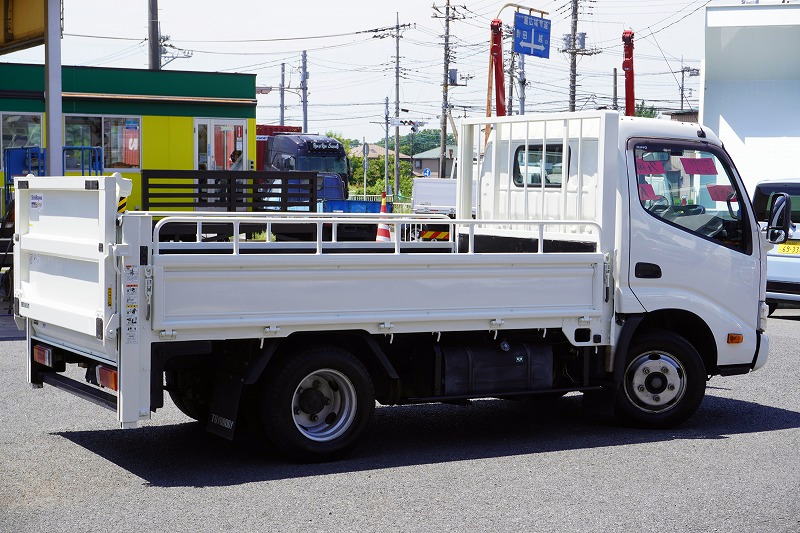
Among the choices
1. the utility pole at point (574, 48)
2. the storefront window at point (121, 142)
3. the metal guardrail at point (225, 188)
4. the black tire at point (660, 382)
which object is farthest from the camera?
the utility pole at point (574, 48)

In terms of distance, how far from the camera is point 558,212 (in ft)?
29.8

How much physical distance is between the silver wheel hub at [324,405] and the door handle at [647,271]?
2486 millimetres

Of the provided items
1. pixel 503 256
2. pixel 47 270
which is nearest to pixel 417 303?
pixel 503 256

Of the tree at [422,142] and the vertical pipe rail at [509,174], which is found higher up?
the tree at [422,142]

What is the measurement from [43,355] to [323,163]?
30.0 meters

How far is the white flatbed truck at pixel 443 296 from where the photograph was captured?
7.00m

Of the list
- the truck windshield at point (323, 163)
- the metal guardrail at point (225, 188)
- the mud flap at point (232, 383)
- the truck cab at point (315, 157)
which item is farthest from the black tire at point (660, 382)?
the truck windshield at point (323, 163)

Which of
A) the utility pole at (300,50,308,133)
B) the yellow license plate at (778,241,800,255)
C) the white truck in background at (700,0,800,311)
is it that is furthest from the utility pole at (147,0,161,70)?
the utility pole at (300,50,308,133)

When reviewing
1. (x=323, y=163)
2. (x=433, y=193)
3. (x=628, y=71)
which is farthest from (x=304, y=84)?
(x=628, y=71)

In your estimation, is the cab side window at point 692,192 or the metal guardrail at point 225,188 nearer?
the cab side window at point 692,192

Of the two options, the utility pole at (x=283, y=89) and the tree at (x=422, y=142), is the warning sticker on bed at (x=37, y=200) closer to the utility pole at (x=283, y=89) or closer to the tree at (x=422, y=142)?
the utility pole at (x=283, y=89)

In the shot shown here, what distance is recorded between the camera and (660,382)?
29.0ft

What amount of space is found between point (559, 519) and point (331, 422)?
195cm

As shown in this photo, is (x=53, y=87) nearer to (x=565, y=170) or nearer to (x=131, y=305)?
(x=565, y=170)
